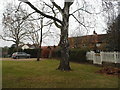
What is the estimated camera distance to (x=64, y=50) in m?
14.4

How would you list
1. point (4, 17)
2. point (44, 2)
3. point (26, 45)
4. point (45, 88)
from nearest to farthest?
point (45, 88), point (4, 17), point (44, 2), point (26, 45)

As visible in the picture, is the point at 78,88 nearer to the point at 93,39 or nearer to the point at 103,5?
the point at 103,5

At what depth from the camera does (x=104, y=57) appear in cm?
1795

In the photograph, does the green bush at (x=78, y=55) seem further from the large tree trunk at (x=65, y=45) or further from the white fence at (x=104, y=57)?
the large tree trunk at (x=65, y=45)

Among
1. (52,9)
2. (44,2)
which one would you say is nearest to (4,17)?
(44,2)

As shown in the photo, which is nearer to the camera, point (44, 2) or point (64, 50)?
point (64, 50)

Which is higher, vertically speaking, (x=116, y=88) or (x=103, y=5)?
(x=103, y=5)

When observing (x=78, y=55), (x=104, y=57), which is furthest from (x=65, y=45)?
(x=78, y=55)

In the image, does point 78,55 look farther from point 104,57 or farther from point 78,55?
point 104,57

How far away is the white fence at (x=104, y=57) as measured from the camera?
52.8 feet

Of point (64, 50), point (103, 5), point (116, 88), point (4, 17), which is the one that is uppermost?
point (103, 5)

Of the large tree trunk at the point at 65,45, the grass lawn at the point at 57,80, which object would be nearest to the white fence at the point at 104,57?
the large tree trunk at the point at 65,45

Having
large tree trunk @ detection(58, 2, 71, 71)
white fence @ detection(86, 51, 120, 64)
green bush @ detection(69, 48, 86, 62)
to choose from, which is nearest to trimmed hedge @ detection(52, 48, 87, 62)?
green bush @ detection(69, 48, 86, 62)

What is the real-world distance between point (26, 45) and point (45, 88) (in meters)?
45.8
